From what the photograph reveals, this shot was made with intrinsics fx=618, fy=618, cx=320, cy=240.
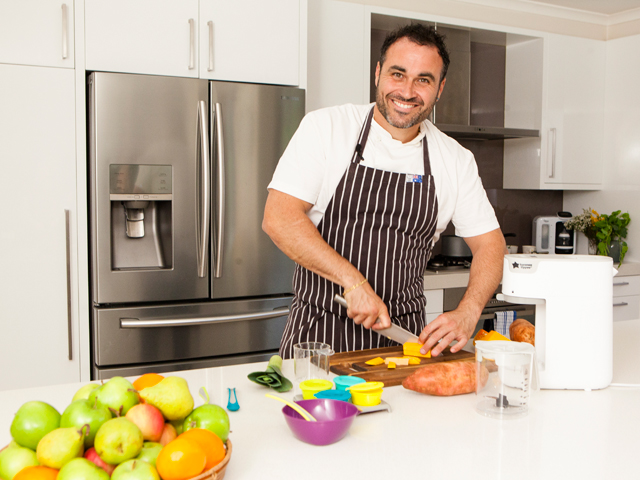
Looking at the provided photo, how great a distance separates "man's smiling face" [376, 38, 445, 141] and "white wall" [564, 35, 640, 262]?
2303mm

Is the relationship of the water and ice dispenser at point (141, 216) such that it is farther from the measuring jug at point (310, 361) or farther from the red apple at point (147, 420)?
the red apple at point (147, 420)

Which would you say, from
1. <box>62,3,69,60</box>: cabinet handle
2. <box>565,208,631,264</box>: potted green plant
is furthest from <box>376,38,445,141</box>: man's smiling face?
<box>565,208,631,264</box>: potted green plant

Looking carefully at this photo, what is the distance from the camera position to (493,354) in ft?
3.87

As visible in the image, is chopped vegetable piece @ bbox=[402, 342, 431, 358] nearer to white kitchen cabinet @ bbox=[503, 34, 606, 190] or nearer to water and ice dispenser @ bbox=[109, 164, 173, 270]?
water and ice dispenser @ bbox=[109, 164, 173, 270]

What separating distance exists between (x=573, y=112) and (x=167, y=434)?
3477 millimetres

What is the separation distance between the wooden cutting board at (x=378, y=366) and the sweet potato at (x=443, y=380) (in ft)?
0.30

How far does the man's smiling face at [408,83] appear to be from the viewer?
5.90ft

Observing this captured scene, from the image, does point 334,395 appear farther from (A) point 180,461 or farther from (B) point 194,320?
(B) point 194,320

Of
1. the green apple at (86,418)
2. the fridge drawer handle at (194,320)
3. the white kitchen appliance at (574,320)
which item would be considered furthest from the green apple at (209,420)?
the fridge drawer handle at (194,320)

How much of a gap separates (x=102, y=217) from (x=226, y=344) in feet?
2.36

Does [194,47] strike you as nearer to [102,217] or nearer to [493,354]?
[102,217]

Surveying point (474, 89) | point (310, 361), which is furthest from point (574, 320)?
point (474, 89)

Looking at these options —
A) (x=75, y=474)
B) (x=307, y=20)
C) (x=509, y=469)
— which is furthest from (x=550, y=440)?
(x=307, y=20)

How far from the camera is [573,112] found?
368 centimetres
